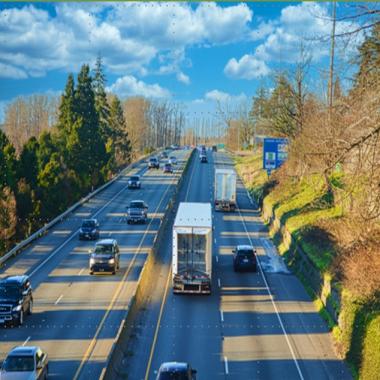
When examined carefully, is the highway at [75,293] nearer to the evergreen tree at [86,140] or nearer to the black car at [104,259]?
the black car at [104,259]

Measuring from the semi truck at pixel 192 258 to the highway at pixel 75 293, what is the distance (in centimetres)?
314

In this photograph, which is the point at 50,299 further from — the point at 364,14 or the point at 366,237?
the point at 364,14

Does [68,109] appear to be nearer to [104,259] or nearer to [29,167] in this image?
[29,167]

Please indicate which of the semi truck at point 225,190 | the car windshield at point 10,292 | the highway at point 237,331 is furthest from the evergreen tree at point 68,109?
the car windshield at point 10,292

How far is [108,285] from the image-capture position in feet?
124

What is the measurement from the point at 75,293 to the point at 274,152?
4040 cm

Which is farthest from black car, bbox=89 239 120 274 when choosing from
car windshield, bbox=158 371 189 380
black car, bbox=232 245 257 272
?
car windshield, bbox=158 371 189 380

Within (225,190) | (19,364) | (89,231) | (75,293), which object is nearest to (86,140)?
(225,190)

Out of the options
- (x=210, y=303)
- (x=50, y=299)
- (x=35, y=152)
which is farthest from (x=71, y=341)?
(x=35, y=152)

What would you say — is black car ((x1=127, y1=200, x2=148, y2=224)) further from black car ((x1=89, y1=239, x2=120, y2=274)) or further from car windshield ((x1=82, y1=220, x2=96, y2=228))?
black car ((x1=89, y1=239, x2=120, y2=274))

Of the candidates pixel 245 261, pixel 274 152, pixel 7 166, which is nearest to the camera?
pixel 245 261

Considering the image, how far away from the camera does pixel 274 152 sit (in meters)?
71.6

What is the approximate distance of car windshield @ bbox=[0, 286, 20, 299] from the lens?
98.5ft

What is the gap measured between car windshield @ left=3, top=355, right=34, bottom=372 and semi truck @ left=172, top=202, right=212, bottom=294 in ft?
47.4
